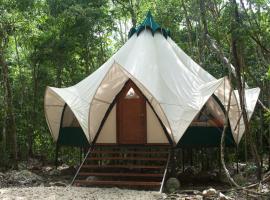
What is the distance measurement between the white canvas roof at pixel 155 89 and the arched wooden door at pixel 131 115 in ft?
0.82

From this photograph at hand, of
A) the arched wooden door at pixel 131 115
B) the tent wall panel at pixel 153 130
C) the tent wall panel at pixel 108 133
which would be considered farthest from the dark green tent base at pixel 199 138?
the arched wooden door at pixel 131 115

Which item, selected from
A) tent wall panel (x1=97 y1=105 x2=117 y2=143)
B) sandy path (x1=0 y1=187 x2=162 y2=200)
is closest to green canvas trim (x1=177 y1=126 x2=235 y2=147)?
tent wall panel (x1=97 y1=105 x2=117 y2=143)

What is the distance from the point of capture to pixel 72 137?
11742mm

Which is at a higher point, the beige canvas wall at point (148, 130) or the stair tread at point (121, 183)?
the beige canvas wall at point (148, 130)

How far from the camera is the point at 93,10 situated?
14875mm

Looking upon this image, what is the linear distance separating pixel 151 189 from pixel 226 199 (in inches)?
83.2

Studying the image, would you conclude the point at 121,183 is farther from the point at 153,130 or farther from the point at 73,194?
the point at 153,130

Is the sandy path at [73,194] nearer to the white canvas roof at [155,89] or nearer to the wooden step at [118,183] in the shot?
the wooden step at [118,183]

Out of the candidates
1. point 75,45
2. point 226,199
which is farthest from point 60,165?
point 226,199

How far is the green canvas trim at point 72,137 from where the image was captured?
11258 mm

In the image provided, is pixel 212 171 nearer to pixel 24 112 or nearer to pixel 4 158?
pixel 4 158

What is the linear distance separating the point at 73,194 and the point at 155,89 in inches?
137

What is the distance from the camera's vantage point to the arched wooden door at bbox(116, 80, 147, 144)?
1045cm

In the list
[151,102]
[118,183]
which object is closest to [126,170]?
[151,102]
